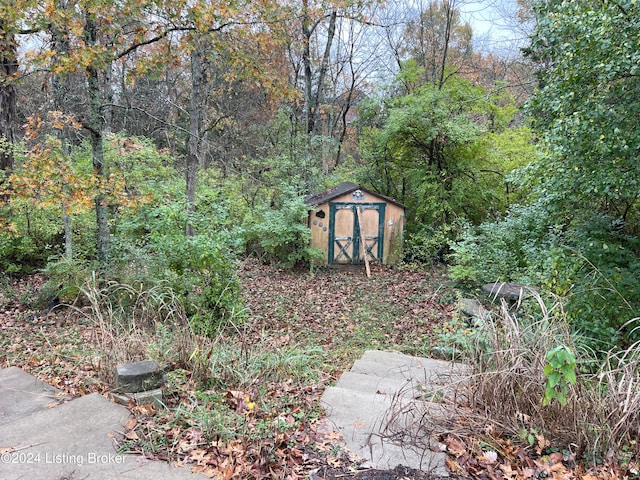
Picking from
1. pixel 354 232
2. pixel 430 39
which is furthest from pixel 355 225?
pixel 430 39

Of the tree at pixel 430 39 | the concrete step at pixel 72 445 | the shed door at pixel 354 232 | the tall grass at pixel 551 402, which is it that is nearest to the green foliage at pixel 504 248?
the shed door at pixel 354 232

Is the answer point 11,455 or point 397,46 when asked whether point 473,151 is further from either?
point 11,455

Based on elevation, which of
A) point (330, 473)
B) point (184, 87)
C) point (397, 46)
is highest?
point (397, 46)

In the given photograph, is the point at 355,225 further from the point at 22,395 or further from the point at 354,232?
the point at 22,395

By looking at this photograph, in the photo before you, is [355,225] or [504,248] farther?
[355,225]

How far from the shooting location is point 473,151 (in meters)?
10.6

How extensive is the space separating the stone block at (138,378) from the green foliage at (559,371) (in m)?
2.30

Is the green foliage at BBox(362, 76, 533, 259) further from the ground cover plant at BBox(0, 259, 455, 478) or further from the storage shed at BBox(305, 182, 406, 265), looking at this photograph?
the ground cover plant at BBox(0, 259, 455, 478)

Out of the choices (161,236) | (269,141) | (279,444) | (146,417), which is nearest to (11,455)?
(146,417)

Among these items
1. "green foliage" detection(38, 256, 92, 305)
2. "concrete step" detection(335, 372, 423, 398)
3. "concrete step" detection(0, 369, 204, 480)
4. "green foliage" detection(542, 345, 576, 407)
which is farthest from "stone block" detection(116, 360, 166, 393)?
"green foliage" detection(38, 256, 92, 305)

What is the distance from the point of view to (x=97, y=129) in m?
6.08

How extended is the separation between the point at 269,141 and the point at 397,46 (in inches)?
258

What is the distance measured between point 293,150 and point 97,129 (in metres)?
6.89

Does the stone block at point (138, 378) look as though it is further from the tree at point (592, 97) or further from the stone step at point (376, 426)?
the tree at point (592, 97)
